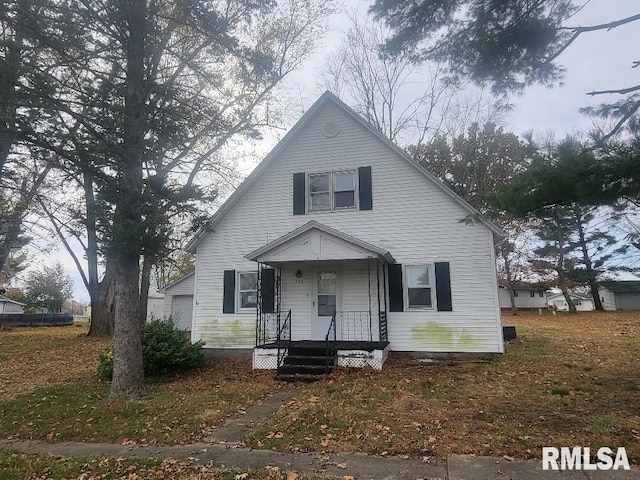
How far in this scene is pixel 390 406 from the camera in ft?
21.9

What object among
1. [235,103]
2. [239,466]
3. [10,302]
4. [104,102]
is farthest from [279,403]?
[10,302]

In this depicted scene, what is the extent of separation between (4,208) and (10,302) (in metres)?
30.0

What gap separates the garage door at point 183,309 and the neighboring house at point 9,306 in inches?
1070

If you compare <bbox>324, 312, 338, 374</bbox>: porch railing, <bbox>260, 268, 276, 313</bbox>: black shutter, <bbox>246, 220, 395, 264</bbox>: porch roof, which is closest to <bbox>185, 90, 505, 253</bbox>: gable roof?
<bbox>260, 268, 276, 313</bbox>: black shutter

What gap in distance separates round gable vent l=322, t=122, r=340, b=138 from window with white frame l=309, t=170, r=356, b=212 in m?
1.23

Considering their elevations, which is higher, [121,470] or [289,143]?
[289,143]

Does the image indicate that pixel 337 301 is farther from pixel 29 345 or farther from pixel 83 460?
pixel 29 345

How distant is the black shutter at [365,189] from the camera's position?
11.9 m

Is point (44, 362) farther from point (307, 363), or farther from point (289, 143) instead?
point (289, 143)

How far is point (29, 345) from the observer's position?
16.7 metres

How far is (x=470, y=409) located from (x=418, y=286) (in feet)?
16.9

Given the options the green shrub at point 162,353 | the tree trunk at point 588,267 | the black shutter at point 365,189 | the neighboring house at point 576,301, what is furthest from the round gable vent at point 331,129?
the neighboring house at point 576,301

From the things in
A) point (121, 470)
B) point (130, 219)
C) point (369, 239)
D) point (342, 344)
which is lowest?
point (121, 470)

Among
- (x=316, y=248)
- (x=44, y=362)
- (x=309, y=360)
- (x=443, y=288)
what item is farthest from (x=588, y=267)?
(x=44, y=362)
